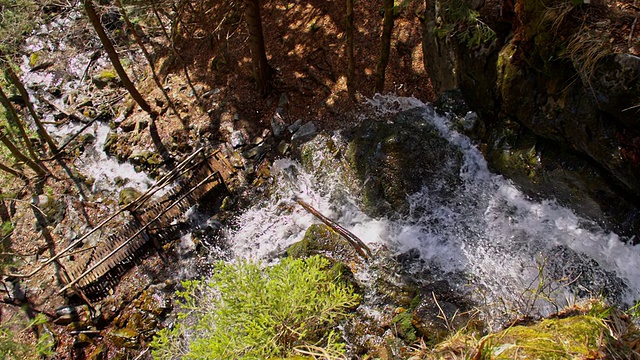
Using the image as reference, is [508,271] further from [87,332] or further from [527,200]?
[87,332]

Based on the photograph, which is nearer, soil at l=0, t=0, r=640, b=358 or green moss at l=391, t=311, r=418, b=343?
green moss at l=391, t=311, r=418, b=343

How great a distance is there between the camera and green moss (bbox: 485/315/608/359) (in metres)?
2.20

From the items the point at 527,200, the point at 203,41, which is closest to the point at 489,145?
the point at 527,200

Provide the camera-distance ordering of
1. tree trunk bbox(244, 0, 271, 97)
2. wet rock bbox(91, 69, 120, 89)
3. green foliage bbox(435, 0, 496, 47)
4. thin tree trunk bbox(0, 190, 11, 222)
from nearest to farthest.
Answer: green foliage bbox(435, 0, 496, 47) → tree trunk bbox(244, 0, 271, 97) → thin tree trunk bbox(0, 190, 11, 222) → wet rock bbox(91, 69, 120, 89)

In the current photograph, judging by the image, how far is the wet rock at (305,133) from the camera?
8.36 meters

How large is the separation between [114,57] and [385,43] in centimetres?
595

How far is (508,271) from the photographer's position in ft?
19.3

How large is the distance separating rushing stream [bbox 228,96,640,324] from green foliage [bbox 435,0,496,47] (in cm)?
155

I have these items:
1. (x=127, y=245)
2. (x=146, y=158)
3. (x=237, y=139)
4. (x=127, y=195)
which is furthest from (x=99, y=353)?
(x=237, y=139)

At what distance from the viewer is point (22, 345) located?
6137 mm

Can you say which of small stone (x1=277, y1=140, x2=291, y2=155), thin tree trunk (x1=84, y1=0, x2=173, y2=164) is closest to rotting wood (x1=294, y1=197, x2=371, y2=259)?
small stone (x1=277, y1=140, x2=291, y2=155)

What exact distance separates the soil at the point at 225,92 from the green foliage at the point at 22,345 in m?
0.23

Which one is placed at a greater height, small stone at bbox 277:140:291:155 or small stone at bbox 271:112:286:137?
small stone at bbox 271:112:286:137

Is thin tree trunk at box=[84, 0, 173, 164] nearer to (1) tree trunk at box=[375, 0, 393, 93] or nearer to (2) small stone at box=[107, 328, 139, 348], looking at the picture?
(2) small stone at box=[107, 328, 139, 348]
